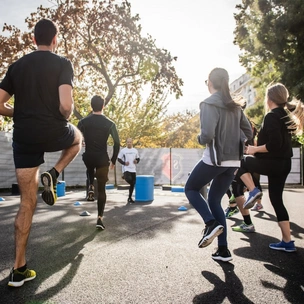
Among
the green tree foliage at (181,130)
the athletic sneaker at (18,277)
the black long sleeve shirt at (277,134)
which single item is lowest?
the athletic sneaker at (18,277)

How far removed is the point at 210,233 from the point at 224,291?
0.69m

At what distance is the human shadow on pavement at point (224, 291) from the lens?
2.33 m

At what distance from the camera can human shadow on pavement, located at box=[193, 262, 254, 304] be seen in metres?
2.33

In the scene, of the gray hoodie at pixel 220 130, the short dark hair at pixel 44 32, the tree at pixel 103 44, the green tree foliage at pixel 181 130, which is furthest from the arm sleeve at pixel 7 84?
the green tree foliage at pixel 181 130

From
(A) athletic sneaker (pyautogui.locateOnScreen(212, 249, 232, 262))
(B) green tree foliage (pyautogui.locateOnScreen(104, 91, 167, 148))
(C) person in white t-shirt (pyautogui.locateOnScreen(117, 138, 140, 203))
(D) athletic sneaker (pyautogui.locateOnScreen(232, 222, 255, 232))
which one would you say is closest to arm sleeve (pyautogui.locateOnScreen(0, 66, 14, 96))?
(A) athletic sneaker (pyautogui.locateOnScreen(212, 249, 232, 262))

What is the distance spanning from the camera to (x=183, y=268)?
305 centimetres

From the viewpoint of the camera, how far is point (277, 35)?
66.5 feet

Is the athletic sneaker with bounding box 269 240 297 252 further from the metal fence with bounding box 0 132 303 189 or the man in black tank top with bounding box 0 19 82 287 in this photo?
the metal fence with bounding box 0 132 303 189

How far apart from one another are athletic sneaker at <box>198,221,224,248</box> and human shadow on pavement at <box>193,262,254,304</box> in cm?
27

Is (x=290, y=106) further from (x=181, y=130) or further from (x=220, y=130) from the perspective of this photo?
(x=181, y=130)

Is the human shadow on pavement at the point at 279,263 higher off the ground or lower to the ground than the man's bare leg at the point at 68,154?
lower

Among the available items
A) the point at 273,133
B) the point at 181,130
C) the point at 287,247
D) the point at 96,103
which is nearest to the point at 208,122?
the point at 273,133

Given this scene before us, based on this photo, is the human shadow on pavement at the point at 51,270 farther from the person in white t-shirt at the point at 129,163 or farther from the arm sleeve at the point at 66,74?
the person in white t-shirt at the point at 129,163

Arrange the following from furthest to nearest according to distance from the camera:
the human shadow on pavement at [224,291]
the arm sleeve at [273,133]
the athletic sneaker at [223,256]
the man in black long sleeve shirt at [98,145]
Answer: the man in black long sleeve shirt at [98,145] < the arm sleeve at [273,133] < the athletic sneaker at [223,256] < the human shadow on pavement at [224,291]
